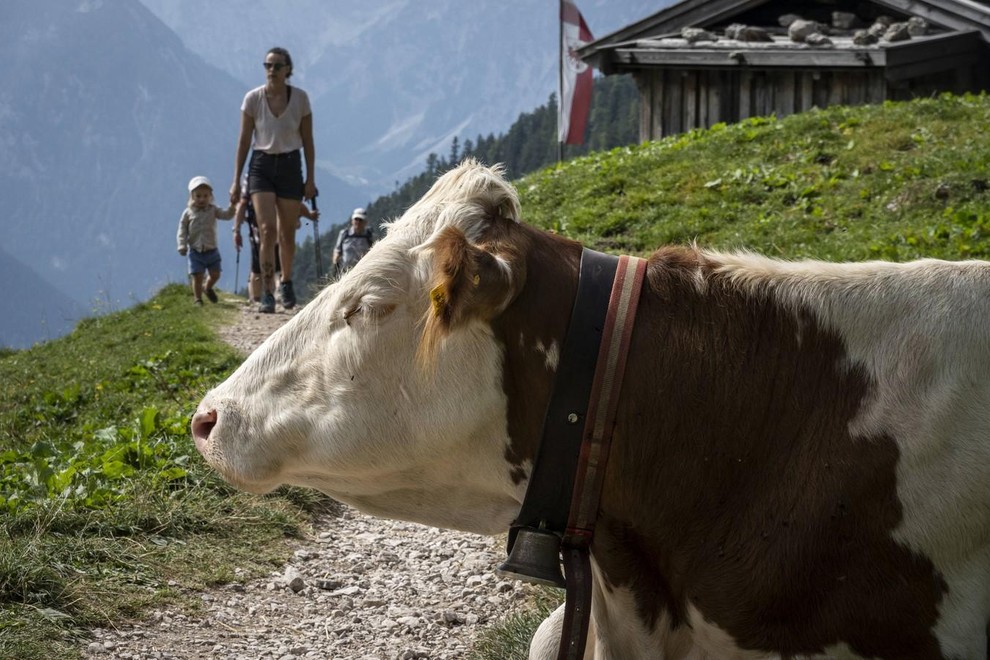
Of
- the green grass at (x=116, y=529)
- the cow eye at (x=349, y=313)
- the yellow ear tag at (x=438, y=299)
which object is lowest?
the green grass at (x=116, y=529)

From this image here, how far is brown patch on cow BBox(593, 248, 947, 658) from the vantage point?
239 cm

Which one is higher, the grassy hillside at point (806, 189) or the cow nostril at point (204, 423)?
the cow nostril at point (204, 423)

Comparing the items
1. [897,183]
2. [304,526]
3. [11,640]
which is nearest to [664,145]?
[897,183]

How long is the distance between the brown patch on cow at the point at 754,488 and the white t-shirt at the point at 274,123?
9.52 m

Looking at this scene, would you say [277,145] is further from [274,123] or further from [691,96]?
[691,96]

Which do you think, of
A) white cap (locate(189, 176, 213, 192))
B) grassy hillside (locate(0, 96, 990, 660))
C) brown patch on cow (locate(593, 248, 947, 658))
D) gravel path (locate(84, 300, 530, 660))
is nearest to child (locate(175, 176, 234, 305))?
white cap (locate(189, 176, 213, 192))

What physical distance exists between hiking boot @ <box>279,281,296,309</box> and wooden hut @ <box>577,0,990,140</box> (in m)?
8.81

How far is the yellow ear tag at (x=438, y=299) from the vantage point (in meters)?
2.48

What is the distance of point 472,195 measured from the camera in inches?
109

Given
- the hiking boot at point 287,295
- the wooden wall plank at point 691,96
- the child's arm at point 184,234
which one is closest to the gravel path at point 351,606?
the hiking boot at point 287,295

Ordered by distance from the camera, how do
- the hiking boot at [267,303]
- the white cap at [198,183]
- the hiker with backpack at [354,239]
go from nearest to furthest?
1. the hiking boot at [267,303]
2. the hiker with backpack at [354,239]
3. the white cap at [198,183]

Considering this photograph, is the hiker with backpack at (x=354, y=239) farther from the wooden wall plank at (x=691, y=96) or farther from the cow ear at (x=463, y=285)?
the cow ear at (x=463, y=285)

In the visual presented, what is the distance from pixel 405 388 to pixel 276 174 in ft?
31.5

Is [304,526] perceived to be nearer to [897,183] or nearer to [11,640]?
[11,640]
